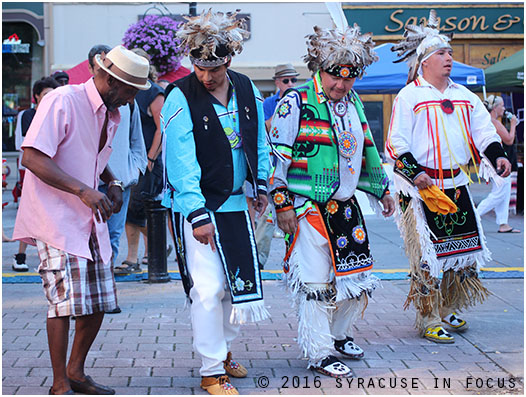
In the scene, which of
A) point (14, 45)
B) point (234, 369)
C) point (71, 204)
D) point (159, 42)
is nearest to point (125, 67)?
point (71, 204)

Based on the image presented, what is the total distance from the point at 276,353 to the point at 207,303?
3.45ft

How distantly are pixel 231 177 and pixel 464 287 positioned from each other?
7.33 feet

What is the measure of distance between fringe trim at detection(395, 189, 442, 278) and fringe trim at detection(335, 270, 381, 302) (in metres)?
0.78

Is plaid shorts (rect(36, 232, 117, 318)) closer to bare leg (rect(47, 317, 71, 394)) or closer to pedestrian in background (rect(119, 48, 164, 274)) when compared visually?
bare leg (rect(47, 317, 71, 394))

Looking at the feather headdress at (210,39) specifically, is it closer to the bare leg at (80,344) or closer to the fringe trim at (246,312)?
the fringe trim at (246,312)

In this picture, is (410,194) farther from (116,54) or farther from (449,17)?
(449,17)

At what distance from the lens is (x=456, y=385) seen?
4312mm

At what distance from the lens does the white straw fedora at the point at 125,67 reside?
384cm

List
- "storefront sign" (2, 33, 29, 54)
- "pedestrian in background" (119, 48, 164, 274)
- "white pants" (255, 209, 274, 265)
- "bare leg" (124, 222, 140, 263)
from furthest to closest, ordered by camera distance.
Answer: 1. "storefront sign" (2, 33, 29, 54)
2. "bare leg" (124, 222, 140, 263)
3. "white pants" (255, 209, 274, 265)
4. "pedestrian in background" (119, 48, 164, 274)

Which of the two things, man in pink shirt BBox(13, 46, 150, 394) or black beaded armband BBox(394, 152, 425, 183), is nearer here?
man in pink shirt BBox(13, 46, 150, 394)

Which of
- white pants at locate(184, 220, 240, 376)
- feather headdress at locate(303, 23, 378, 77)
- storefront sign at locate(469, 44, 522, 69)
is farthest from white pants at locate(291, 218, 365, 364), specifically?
storefront sign at locate(469, 44, 522, 69)

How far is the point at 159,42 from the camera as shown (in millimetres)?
8680

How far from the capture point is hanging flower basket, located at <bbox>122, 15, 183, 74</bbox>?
8664 mm

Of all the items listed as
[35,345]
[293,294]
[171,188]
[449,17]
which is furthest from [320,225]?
[449,17]
